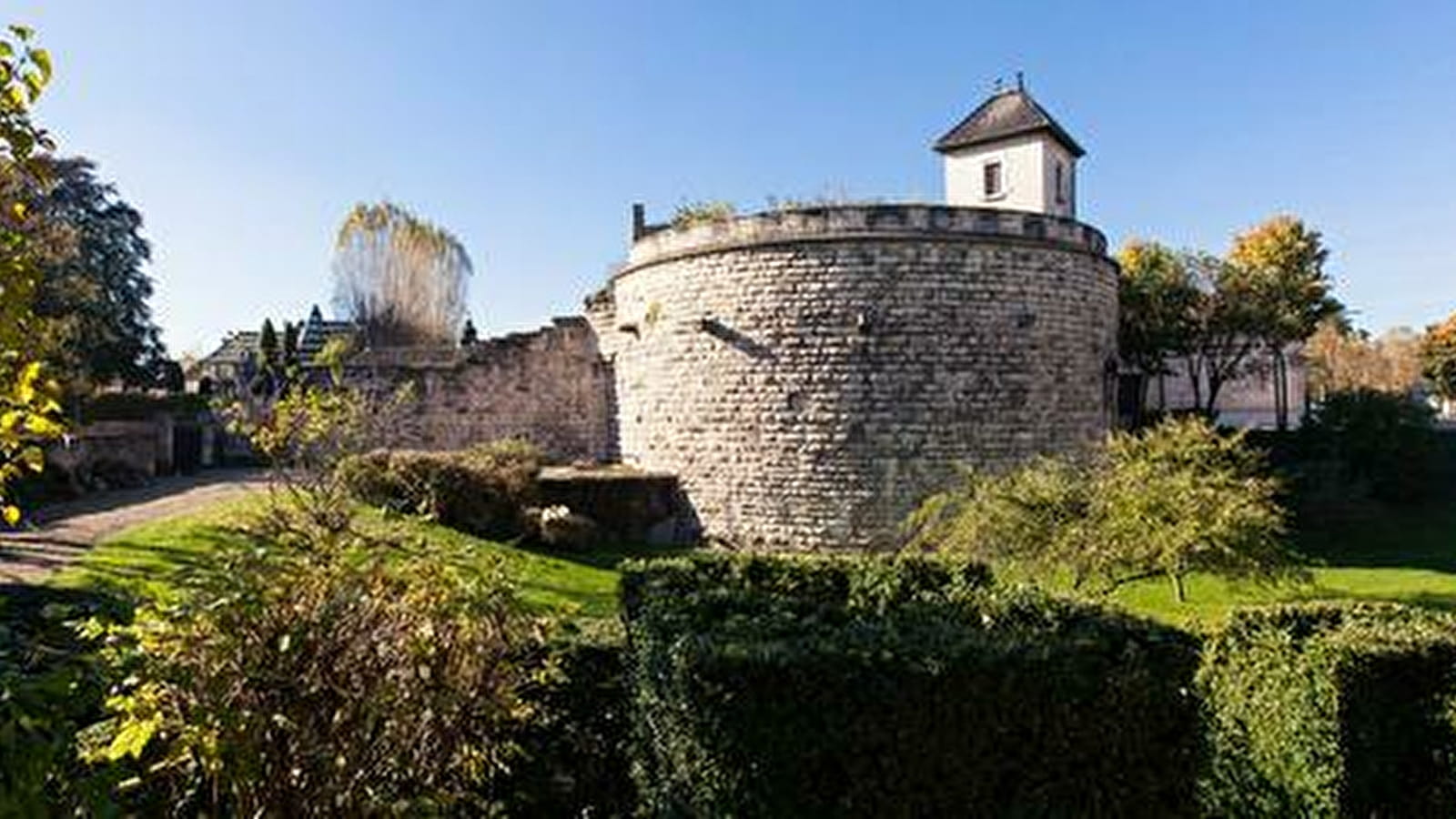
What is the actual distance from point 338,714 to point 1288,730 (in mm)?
Result: 5499

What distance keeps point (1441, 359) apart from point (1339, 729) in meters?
39.9

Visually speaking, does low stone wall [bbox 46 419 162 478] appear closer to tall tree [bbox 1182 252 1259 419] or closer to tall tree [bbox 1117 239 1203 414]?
tall tree [bbox 1117 239 1203 414]

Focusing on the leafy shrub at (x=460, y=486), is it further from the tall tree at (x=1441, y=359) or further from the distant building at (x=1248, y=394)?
the tall tree at (x=1441, y=359)

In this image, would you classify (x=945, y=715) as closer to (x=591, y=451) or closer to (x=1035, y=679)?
(x=1035, y=679)

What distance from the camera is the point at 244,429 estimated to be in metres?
7.01

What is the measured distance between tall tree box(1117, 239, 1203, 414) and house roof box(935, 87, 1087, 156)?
4411mm

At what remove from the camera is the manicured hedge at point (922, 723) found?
4.76 meters

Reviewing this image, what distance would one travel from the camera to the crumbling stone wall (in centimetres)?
2369

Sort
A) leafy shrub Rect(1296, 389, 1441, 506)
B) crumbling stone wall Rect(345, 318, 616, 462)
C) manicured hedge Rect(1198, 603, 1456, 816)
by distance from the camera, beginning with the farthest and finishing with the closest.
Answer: leafy shrub Rect(1296, 389, 1441, 506)
crumbling stone wall Rect(345, 318, 616, 462)
manicured hedge Rect(1198, 603, 1456, 816)

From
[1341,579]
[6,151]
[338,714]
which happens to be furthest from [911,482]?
[6,151]

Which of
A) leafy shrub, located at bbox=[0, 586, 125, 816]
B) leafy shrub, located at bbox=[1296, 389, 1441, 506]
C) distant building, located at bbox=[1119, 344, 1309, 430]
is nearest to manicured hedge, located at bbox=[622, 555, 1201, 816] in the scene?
leafy shrub, located at bbox=[0, 586, 125, 816]

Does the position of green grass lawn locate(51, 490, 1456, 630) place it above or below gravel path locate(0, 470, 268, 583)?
below

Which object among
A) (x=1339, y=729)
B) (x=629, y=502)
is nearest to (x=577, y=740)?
(x=1339, y=729)

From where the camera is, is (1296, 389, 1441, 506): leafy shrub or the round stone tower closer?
the round stone tower
